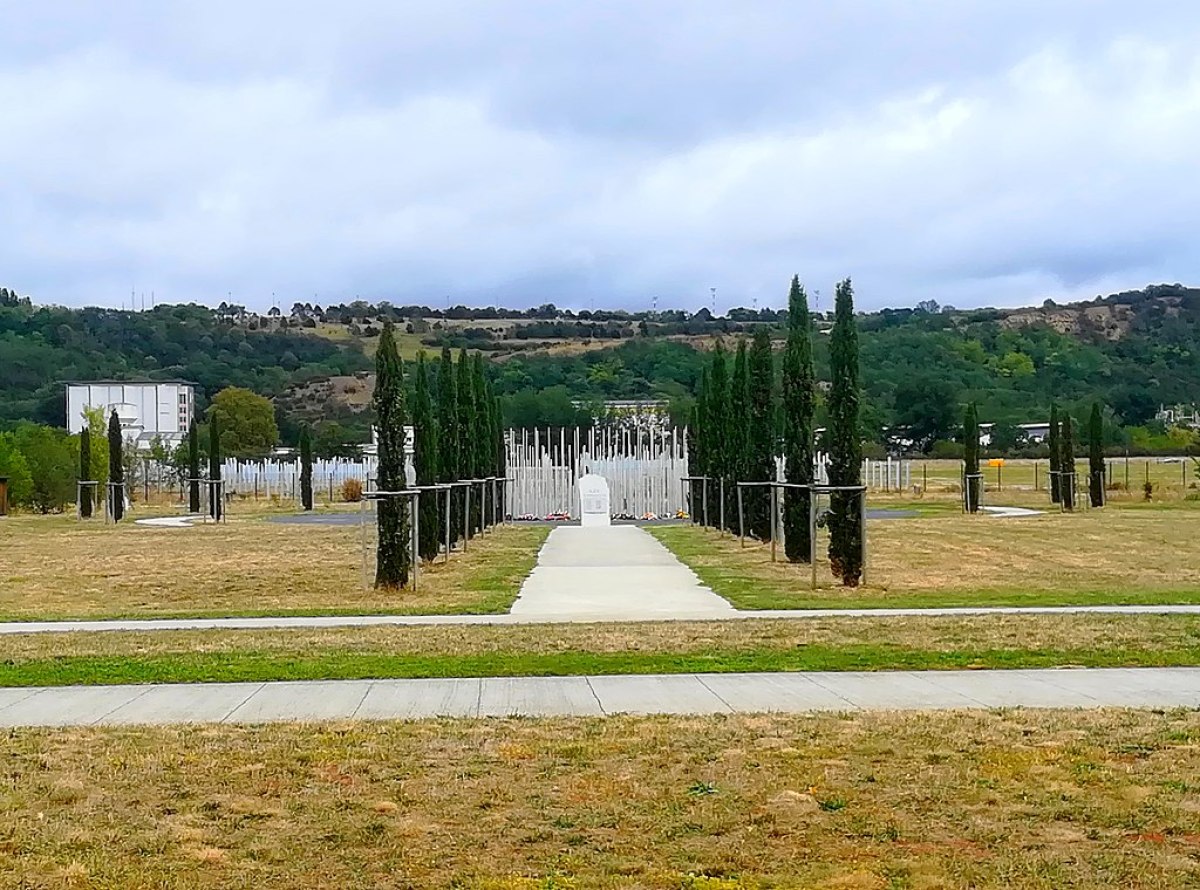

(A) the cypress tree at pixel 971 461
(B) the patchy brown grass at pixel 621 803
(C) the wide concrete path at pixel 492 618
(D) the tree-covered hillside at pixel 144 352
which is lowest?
(C) the wide concrete path at pixel 492 618

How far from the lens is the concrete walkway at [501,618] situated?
50.9 feet

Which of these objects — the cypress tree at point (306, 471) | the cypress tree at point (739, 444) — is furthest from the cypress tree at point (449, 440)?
the cypress tree at point (306, 471)

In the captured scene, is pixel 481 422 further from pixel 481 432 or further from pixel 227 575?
pixel 227 575

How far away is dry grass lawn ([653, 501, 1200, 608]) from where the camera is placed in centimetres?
1809

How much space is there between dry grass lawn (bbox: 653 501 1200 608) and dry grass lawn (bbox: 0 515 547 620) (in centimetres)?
340

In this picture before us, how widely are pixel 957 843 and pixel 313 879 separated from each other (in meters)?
2.66

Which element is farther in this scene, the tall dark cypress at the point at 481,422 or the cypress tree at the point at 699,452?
the cypress tree at the point at 699,452

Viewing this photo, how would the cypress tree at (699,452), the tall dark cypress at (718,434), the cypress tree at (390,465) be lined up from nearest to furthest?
the cypress tree at (390,465)
the tall dark cypress at (718,434)
the cypress tree at (699,452)

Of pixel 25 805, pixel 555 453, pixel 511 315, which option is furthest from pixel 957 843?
pixel 511 315

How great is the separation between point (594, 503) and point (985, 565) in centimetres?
1831

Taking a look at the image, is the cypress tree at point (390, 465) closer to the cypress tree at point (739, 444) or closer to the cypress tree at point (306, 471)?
the cypress tree at point (739, 444)

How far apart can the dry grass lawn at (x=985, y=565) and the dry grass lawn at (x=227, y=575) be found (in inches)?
134

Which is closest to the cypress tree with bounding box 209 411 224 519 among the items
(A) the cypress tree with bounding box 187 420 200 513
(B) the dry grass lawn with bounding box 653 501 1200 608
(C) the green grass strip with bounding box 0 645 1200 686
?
(A) the cypress tree with bounding box 187 420 200 513

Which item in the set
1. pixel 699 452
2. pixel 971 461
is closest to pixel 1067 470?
pixel 971 461
